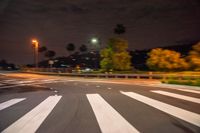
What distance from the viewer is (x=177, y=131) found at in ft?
17.6

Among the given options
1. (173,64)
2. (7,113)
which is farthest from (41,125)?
(173,64)

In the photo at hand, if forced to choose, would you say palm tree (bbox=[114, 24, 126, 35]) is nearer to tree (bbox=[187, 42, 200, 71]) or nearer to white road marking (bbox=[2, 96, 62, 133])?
tree (bbox=[187, 42, 200, 71])

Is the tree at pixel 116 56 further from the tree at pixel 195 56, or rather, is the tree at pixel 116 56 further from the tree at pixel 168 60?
the tree at pixel 195 56

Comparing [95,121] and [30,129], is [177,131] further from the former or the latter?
[30,129]

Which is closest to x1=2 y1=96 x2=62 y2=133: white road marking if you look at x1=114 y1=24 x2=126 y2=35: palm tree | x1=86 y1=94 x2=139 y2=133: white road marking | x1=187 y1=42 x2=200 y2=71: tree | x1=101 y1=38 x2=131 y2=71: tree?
x1=86 y1=94 x2=139 y2=133: white road marking

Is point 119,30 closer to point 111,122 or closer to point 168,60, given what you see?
point 168,60

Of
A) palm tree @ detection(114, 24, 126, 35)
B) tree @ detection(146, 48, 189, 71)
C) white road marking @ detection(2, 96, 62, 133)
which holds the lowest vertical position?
white road marking @ detection(2, 96, 62, 133)

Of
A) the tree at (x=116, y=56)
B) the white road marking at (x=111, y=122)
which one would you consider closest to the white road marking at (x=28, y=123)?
the white road marking at (x=111, y=122)

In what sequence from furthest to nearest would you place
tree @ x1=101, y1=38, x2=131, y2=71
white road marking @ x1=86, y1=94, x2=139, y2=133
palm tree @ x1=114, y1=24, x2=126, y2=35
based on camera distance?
palm tree @ x1=114, y1=24, x2=126, y2=35 < tree @ x1=101, y1=38, x2=131, y2=71 < white road marking @ x1=86, y1=94, x2=139, y2=133

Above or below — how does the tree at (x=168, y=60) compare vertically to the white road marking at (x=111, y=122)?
above

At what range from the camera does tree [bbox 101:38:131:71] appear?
4612cm

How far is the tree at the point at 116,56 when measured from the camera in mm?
46125

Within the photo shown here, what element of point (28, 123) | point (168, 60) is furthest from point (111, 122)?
point (168, 60)

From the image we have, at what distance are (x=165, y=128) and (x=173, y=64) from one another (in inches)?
1287
